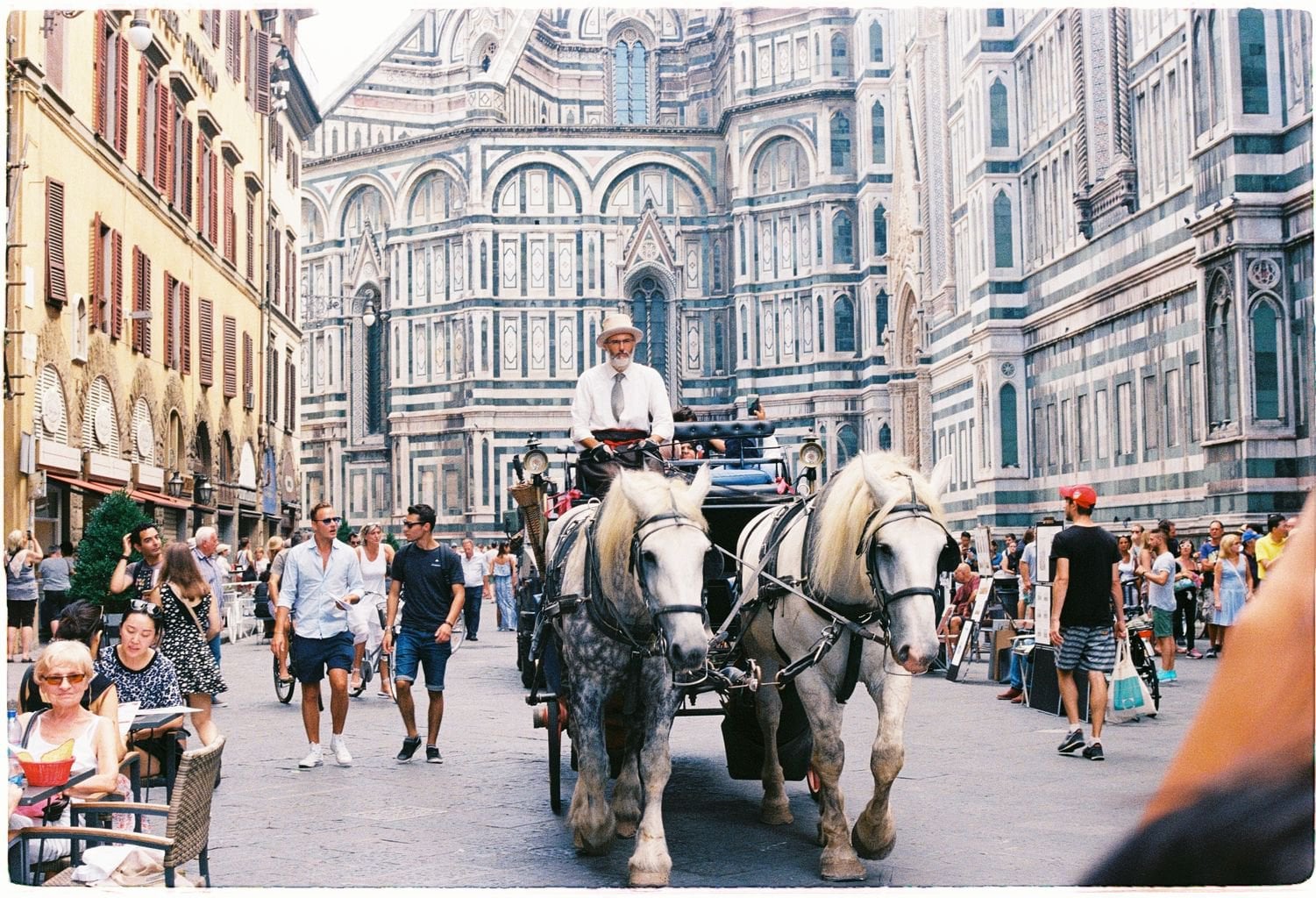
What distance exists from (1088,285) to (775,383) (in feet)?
60.9

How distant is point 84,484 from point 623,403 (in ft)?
29.2

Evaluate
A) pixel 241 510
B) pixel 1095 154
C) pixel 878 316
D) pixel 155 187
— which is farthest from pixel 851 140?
pixel 155 187

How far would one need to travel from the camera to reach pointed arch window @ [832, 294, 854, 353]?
38750mm

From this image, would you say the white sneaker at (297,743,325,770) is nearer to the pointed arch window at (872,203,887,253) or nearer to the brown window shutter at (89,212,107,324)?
the brown window shutter at (89,212,107,324)

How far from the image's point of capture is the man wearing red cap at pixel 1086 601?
753cm

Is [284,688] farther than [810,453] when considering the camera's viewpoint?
Yes

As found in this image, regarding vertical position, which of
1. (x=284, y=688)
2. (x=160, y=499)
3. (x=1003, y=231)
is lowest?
(x=284, y=688)

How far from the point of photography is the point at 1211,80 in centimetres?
1569

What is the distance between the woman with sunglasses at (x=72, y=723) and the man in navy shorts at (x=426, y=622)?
296 centimetres

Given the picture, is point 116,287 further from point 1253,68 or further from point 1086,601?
point 1253,68

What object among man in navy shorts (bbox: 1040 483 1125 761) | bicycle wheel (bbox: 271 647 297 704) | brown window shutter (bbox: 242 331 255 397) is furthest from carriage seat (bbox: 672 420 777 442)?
brown window shutter (bbox: 242 331 255 397)

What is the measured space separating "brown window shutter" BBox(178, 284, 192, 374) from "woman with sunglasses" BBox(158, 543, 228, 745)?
1135 cm

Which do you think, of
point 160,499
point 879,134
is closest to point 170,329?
point 160,499

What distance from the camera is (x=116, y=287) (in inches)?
596
